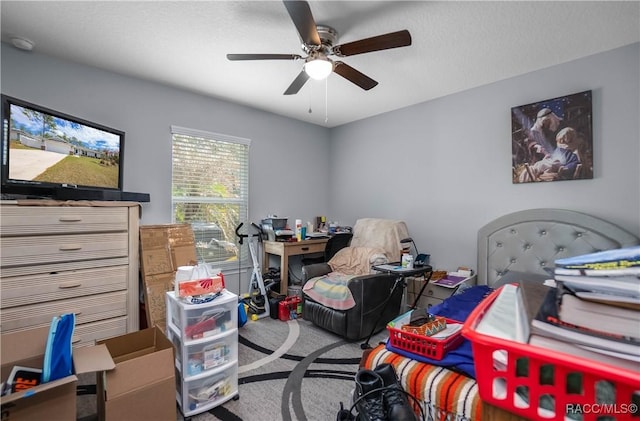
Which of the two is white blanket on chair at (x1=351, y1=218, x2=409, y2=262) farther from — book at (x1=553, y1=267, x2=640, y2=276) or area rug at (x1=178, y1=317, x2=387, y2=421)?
book at (x1=553, y1=267, x2=640, y2=276)

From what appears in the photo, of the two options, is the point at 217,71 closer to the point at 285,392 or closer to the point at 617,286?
the point at 285,392

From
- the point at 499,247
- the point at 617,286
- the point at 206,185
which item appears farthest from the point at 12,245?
the point at 499,247

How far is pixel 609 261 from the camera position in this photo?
511 millimetres

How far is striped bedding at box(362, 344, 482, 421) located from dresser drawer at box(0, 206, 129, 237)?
2211 millimetres

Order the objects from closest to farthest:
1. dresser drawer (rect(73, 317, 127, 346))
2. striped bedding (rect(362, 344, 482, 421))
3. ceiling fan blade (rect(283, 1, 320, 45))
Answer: striped bedding (rect(362, 344, 482, 421)), ceiling fan blade (rect(283, 1, 320, 45)), dresser drawer (rect(73, 317, 127, 346))

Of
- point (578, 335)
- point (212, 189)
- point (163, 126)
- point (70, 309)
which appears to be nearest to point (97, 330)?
point (70, 309)

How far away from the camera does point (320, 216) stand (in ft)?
14.5

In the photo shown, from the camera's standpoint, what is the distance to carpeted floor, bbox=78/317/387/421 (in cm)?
168

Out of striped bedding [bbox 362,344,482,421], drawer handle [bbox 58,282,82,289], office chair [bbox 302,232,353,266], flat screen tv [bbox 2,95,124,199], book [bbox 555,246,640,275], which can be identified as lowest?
striped bedding [bbox 362,344,482,421]

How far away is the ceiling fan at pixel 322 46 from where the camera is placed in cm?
158

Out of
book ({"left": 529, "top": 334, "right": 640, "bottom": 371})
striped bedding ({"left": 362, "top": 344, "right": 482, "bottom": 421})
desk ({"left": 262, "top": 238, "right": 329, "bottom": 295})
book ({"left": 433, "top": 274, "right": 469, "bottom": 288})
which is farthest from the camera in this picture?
desk ({"left": 262, "top": 238, "right": 329, "bottom": 295})

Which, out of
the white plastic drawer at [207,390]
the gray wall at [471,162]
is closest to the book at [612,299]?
the white plastic drawer at [207,390]

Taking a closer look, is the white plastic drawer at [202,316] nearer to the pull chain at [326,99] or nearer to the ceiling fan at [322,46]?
the ceiling fan at [322,46]

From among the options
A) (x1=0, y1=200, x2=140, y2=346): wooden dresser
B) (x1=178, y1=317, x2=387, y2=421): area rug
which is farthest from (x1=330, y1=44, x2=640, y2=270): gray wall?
(x1=0, y1=200, x2=140, y2=346): wooden dresser
